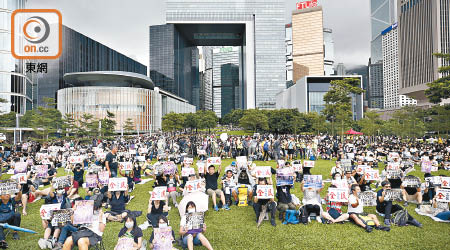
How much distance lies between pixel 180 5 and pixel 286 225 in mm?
123463

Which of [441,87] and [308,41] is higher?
[308,41]

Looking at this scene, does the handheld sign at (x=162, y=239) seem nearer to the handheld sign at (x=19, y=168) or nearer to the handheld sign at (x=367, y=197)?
the handheld sign at (x=367, y=197)

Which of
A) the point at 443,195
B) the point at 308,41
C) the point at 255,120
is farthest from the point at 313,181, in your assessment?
the point at 308,41

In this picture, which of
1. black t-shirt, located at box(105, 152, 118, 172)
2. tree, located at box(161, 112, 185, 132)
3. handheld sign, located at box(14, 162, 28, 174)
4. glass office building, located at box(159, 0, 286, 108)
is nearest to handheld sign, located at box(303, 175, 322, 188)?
black t-shirt, located at box(105, 152, 118, 172)

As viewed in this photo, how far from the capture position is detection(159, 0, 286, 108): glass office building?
4254 inches

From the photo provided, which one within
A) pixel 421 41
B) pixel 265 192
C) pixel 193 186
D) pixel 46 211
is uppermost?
pixel 421 41

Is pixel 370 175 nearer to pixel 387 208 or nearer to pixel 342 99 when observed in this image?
pixel 387 208

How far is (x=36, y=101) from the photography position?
311 feet

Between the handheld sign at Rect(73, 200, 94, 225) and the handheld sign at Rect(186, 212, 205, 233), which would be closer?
the handheld sign at Rect(73, 200, 94, 225)

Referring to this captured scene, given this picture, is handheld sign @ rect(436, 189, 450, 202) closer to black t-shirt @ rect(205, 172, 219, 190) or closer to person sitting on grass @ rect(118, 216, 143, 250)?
black t-shirt @ rect(205, 172, 219, 190)

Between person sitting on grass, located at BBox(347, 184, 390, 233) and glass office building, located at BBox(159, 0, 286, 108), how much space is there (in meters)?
102

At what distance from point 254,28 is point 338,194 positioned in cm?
11316

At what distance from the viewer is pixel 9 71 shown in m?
51.6

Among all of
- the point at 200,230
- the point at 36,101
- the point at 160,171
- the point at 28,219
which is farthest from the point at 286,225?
the point at 36,101
